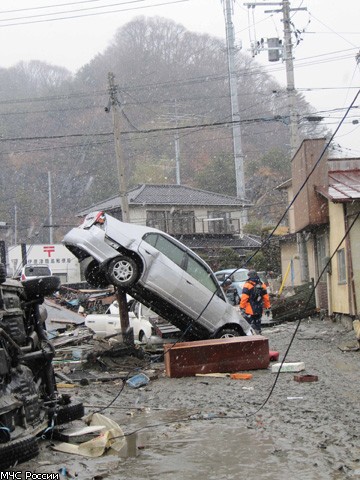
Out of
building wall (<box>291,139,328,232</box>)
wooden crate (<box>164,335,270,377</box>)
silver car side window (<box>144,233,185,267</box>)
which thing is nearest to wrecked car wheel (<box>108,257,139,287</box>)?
silver car side window (<box>144,233,185,267</box>)

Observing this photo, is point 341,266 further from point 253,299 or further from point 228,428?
point 228,428

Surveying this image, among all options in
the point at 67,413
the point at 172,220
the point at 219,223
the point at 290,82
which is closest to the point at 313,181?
the point at 290,82

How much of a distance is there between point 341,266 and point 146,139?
49417 mm

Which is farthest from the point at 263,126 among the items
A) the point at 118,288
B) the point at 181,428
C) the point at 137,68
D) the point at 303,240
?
the point at 181,428

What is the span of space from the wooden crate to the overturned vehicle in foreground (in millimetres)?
4349

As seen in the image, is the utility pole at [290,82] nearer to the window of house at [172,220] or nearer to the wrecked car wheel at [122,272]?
the wrecked car wheel at [122,272]

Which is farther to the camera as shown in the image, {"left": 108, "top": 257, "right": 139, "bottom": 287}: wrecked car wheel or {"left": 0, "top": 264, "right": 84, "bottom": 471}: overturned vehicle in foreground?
{"left": 108, "top": 257, "right": 139, "bottom": 287}: wrecked car wheel

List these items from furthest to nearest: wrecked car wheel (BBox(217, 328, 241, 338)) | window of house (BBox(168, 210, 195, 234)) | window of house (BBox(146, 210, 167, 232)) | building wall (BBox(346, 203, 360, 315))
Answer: window of house (BBox(168, 210, 195, 234))
window of house (BBox(146, 210, 167, 232))
building wall (BBox(346, 203, 360, 315))
wrecked car wheel (BBox(217, 328, 241, 338))

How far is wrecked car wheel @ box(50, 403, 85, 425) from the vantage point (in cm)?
668

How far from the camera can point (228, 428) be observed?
7.46 meters

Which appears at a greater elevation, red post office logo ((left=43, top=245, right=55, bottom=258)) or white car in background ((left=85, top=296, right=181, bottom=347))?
white car in background ((left=85, top=296, right=181, bottom=347))

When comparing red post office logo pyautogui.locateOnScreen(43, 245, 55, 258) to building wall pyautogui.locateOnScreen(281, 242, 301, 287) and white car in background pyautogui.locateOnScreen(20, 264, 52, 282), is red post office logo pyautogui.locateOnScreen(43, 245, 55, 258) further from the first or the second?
building wall pyautogui.locateOnScreen(281, 242, 301, 287)

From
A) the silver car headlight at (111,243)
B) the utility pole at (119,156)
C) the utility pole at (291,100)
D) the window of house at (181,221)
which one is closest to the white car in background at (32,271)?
the window of house at (181,221)

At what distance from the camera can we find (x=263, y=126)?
214 feet
